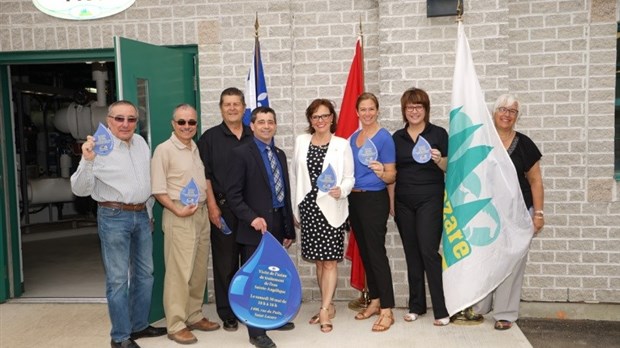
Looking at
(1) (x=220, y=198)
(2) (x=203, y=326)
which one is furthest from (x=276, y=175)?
(2) (x=203, y=326)

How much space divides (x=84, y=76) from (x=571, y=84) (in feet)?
33.3

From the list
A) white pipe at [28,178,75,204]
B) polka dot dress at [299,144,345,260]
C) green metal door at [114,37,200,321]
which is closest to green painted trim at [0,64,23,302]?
green metal door at [114,37,200,321]

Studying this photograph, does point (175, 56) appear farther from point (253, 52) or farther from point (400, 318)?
point (400, 318)

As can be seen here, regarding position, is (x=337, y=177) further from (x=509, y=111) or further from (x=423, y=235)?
(x=509, y=111)

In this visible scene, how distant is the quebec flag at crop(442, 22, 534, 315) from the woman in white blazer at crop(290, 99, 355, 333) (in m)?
0.78

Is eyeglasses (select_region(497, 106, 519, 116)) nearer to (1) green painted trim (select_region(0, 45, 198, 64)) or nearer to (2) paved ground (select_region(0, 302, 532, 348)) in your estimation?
(2) paved ground (select_region(0, 302, 532, 348))

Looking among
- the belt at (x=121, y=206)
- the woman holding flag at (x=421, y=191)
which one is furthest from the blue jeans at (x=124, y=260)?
the woman holding flag at (x=421, y=191)

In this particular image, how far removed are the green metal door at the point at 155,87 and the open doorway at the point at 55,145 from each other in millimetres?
3589

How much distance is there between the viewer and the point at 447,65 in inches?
194

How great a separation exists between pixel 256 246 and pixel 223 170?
1.94 ft

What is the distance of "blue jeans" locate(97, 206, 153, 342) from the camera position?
13.0 ft

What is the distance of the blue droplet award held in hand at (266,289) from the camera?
4.00m

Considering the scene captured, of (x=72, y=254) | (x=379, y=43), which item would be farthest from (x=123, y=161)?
(x=72, y=254)

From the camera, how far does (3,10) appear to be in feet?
17.4
